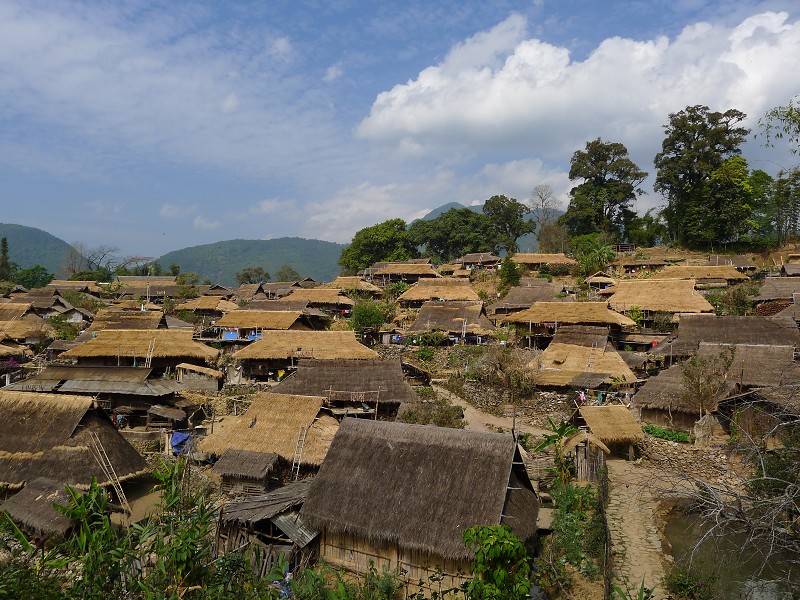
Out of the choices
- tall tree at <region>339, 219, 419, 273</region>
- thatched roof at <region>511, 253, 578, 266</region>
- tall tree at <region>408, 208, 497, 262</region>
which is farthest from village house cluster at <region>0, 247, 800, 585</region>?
tall tree at <region>339, 219, 419, 273</region>

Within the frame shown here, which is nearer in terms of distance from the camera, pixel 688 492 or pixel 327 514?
pixel 688 492

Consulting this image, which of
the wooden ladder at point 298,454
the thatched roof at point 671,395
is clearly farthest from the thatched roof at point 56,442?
the thatched roof at point 671,395

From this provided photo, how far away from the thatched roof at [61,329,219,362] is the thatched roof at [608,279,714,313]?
2395 cm

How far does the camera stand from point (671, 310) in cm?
3072

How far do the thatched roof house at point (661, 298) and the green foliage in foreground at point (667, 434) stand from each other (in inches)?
564

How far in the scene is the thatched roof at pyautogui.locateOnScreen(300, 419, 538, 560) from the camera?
9656 millimetres

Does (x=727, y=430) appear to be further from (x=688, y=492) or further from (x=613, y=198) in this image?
(x=613, y=198)

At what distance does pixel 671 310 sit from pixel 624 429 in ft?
54.7

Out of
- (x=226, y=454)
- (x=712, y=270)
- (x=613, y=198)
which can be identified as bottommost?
(x=226, y=454)

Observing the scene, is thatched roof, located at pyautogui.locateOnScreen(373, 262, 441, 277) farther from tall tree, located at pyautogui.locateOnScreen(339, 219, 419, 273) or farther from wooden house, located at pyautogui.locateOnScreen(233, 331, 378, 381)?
wooden house, located at pyautogui.locateOnScreen(233, 331, 378, 381)

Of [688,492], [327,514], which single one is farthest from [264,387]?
[688,492]

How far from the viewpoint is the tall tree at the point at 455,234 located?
198 ft

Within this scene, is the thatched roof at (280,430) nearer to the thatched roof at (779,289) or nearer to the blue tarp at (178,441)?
the blue tarp at (178,441)

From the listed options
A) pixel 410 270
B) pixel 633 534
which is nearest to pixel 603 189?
pixel 410 270
